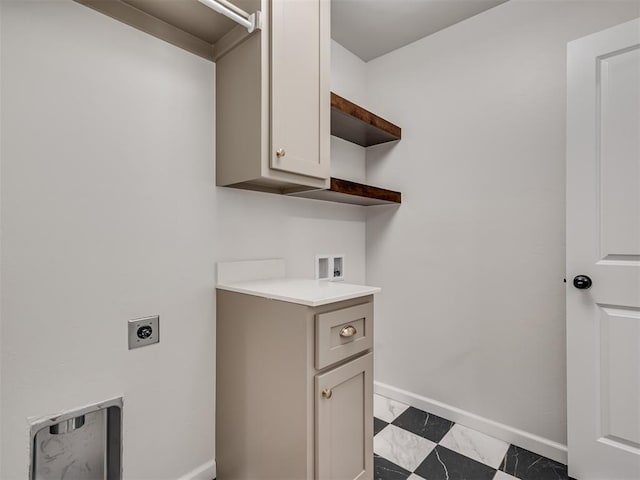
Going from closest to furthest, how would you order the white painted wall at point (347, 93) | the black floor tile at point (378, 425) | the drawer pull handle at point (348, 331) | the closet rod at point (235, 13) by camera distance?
the closet rod at point (235, 13) → the drawer pull handle at point (348, 331) → the black floor tile at point (378, 425) → the white painted wall at point (347, 93)

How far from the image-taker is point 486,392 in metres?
1.72

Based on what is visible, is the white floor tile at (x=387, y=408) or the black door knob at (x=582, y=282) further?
the white floor tile at (x=387, y=408)

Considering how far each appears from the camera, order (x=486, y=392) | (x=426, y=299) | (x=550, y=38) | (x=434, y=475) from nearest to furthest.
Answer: (x=434, y=475) < (x=550, y=38) < (x=486, y=392) < (x=426, y=299)

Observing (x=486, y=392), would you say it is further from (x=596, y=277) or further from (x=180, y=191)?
(x=180, y=191)

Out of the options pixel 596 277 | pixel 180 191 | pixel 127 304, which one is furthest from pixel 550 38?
pixel 127 304

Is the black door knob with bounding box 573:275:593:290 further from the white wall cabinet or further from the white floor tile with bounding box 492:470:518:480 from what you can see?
the white wall cabinet

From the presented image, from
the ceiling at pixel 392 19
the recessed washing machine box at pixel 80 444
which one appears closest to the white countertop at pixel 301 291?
the recessed washing machine box at pixel 80 444

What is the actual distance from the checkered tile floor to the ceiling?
7.48 feet

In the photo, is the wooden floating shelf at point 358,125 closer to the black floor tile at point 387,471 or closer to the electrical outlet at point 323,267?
the electrical outlet at point 323,267

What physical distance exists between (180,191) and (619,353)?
1.89m

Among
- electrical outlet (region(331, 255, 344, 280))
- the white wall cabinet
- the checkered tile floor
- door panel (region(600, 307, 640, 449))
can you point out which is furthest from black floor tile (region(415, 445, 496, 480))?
the white wall cabinet

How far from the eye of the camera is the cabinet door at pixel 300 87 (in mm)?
1187

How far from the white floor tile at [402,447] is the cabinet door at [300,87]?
4.43 ft

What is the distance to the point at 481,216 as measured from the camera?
5.71 feet
